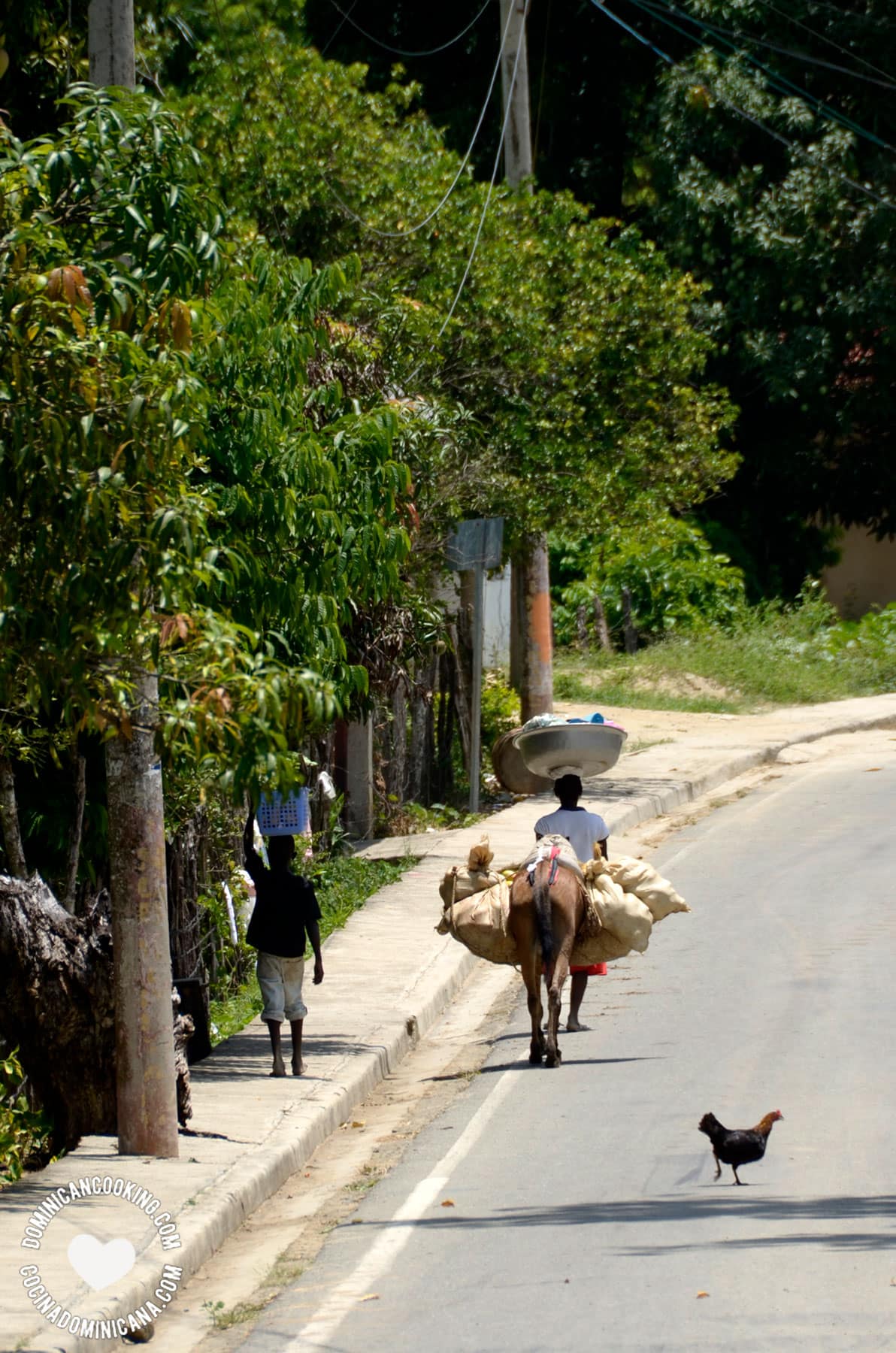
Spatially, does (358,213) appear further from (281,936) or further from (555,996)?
(555,996)

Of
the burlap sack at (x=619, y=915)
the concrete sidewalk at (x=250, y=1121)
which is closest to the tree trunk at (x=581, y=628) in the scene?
the concrete sidewalk at (x=250, y=1121)

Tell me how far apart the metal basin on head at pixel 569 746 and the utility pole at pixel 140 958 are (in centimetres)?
354

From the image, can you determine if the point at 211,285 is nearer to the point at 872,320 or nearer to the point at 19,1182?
the point at 19,1182

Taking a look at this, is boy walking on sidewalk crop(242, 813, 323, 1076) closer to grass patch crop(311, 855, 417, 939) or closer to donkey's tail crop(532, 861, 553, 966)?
donkey's tail crop(532, 861, 553, 966)

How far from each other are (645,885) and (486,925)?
107 cm

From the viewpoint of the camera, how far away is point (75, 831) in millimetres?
10930

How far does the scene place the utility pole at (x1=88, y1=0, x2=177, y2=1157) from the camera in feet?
27.9

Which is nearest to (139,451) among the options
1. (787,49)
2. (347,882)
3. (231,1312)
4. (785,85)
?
(231,1312)

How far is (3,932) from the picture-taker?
9141 mm

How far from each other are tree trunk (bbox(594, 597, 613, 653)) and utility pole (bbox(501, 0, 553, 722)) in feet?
29.1

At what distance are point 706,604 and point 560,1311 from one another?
25.7 meters

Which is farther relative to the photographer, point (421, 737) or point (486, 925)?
point (421, 737)

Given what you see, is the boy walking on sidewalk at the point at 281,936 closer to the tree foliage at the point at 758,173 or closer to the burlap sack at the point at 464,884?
the burlap sack at the point at 464,884

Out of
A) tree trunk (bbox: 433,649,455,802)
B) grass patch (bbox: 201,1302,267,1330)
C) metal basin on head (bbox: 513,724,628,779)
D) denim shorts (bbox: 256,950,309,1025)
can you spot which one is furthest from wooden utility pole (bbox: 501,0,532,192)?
grass patch (bbox: 201,1302,267,1330)
